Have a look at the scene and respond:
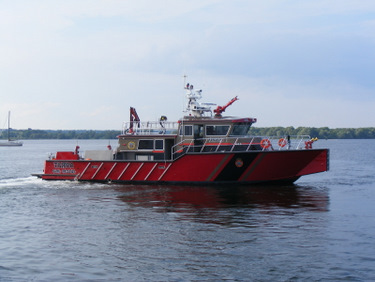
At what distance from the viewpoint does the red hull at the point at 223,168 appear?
90.3 feet

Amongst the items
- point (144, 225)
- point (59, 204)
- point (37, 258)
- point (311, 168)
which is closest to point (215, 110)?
point (311, 168)

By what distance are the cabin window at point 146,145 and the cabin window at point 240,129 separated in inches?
192

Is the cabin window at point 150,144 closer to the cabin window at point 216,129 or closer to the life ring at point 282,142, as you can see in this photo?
the cabin window at point 216,129

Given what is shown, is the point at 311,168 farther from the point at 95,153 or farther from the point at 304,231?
the point at 95,153

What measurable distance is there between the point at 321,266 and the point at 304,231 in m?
3.87

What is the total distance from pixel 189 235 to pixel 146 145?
1374 cm

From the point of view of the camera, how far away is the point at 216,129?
95.2 feet

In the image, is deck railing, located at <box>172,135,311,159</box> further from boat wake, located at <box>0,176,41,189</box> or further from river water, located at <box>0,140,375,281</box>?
boat wake, located at <box>0,176,41,189</box>

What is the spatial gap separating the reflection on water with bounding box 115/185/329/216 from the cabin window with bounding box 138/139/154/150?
8.03 feet

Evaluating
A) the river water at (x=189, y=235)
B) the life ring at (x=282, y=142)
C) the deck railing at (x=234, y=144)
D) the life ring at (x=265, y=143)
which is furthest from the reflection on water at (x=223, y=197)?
the life ring at (x=282, y=142)

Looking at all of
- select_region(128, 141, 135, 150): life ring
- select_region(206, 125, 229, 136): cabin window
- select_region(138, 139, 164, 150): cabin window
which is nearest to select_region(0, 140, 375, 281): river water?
select_region(138, 139, 164, 150): cabin window

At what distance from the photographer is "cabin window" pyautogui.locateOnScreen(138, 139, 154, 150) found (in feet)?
98.9

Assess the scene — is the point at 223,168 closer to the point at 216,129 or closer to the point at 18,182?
the point at 216,129

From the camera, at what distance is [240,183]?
2850 cm
